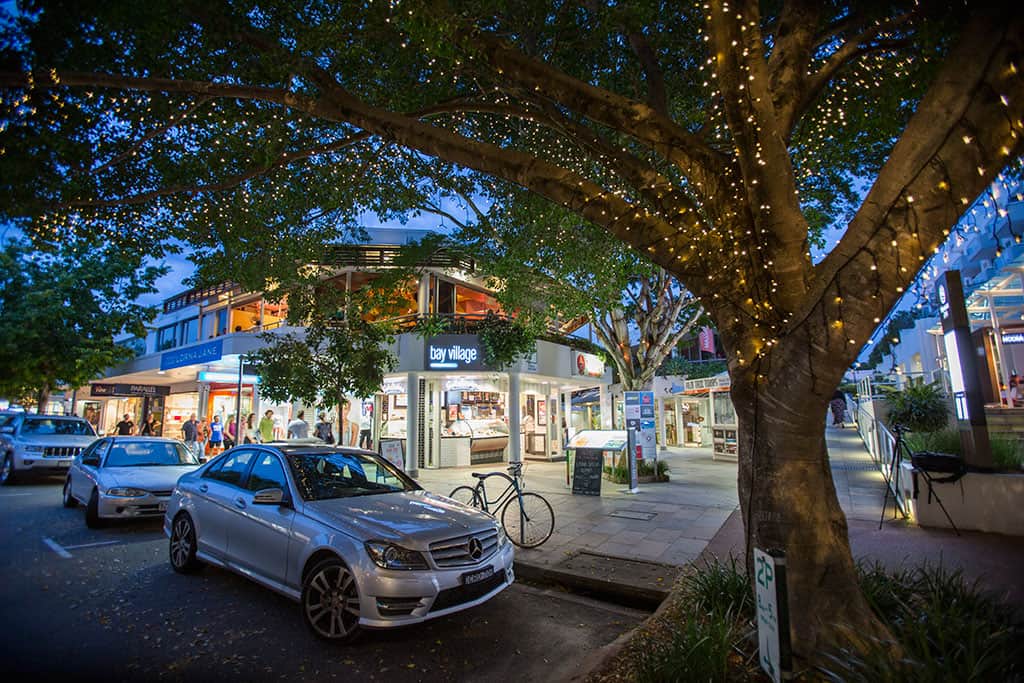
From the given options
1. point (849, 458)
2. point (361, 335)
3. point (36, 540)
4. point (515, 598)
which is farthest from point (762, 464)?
point (849, 458)

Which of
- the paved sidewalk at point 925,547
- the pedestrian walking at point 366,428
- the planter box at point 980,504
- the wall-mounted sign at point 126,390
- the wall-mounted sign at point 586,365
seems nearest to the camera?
the paved sidewalk at point 925,547

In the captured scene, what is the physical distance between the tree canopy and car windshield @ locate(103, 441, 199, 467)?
3774 mm

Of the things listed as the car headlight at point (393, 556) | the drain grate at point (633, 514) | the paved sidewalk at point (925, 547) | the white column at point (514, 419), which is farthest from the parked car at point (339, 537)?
the white column at point (514, 419)

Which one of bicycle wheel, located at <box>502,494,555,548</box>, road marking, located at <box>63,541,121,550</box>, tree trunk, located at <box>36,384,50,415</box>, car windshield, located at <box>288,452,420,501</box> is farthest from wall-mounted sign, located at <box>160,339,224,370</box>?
bicycle wheel, located at <box>502,494,555,548</box>

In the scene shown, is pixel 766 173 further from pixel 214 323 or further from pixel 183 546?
pixel 214 323

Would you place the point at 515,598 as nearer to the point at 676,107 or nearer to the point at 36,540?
the point at 36,540

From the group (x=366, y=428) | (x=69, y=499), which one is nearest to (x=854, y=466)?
(x=366, y=428)

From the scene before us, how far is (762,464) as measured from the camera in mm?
3512

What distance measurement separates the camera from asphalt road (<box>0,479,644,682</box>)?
3766 mm

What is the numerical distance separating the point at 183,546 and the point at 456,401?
40.4 feet

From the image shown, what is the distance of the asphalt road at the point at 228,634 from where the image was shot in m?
3.77

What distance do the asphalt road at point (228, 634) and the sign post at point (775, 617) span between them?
1.70m

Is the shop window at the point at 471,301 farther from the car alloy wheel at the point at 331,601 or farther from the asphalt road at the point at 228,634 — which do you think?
the car alloy wheel at the point at 331,601

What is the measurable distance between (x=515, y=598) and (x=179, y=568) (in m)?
3.92
